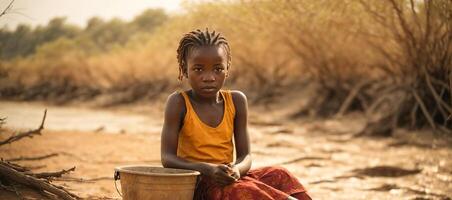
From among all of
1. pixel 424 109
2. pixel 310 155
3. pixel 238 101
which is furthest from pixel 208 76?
pixel 424 109

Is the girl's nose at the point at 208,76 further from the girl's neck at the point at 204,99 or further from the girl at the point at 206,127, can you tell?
the girl's neck at the point at 204,99

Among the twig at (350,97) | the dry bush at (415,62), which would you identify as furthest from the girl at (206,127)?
the twig at (350,97)

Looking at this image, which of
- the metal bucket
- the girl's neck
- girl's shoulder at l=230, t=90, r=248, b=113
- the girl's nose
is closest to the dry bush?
girl's shoulder at l=230, t=90, r=248, b=113

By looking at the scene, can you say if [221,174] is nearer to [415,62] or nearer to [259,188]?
[259,188]

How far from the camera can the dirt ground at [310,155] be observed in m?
4.62

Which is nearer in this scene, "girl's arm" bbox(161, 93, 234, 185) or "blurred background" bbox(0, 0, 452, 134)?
"girl's arm" bbox(161, 93, 234, 185)

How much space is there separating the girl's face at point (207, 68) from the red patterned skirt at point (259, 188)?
18.2 inches

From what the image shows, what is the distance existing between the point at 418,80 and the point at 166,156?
19.8 ft

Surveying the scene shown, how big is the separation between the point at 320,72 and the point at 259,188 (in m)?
8.73

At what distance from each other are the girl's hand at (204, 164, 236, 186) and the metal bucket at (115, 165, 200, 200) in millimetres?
69

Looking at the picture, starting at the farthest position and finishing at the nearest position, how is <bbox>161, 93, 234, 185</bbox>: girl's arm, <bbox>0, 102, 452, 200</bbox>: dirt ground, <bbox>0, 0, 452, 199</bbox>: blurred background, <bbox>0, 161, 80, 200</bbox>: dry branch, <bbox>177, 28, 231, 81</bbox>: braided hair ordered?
<bbox>0, 0, 452, 199</bbox>: blurred background < <bbox>0, 102, 452, 200</bbox>: dirt ground < <bbox>0, 161, 80, 200</bbox>: dry branch < <bbox>177, 28, 231, 81</bbox>: braided hair < <bbox>161, 93, 234, 185</bbox>: girl's arm

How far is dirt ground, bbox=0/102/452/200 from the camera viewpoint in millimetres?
4621

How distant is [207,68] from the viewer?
2.76 meters

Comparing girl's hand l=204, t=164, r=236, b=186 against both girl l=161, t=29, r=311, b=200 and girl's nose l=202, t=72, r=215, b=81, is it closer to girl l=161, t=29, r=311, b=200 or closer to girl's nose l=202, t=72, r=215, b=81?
girl l=161, t=29, r=311, b=200
